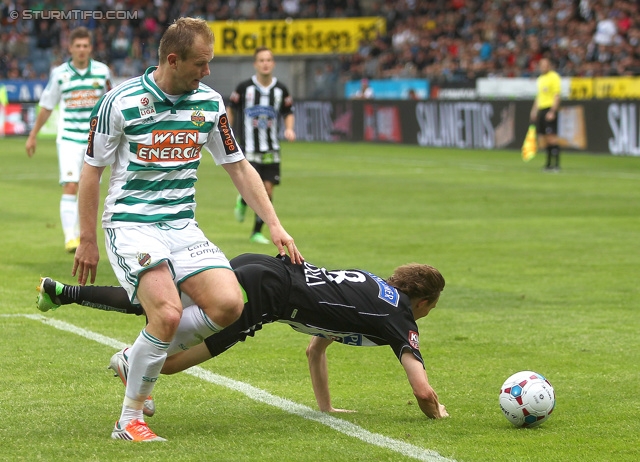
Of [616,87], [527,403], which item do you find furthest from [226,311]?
[616,87]

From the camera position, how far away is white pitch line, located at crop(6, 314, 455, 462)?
5246 millimetres

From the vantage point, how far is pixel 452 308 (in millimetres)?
9555

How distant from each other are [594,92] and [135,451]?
28.6m

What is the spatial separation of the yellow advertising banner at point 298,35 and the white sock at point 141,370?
140 ft

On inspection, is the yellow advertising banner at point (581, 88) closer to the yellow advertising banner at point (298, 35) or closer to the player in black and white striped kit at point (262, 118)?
the yellow advertising banner at point (298, 35)

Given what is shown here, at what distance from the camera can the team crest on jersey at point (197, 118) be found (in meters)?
5.58

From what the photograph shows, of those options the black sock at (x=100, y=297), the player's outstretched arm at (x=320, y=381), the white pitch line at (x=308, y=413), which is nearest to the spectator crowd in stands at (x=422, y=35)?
the white pitch line at (x=308, y=413)

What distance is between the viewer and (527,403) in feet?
18.9

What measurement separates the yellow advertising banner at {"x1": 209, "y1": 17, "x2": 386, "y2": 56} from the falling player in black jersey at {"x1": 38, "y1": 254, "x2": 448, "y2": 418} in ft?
137

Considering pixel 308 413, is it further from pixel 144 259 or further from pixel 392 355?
pixel 392 355

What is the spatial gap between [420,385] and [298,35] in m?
43.9

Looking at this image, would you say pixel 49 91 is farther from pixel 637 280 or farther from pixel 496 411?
pixel 496 411

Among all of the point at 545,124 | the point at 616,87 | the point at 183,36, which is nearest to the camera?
the point at 183,36

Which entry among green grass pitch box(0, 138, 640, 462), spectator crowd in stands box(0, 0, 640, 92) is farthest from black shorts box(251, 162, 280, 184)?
spectator crowd in stands box(0, 0, 640, 92)
